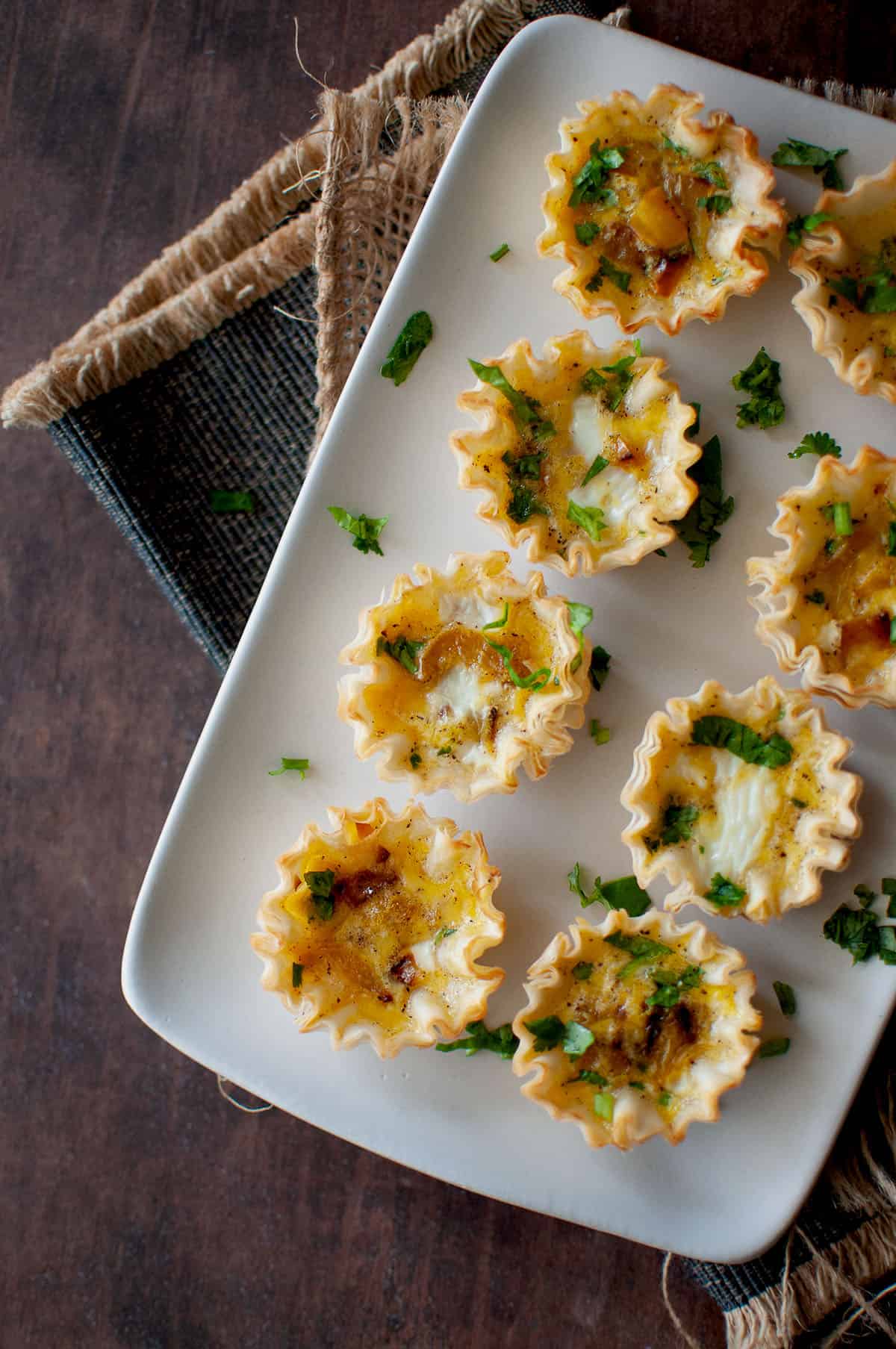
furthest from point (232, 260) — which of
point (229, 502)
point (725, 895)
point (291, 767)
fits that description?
point (725, 895)

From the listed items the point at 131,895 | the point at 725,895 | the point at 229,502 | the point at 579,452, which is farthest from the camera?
the point at 131,895

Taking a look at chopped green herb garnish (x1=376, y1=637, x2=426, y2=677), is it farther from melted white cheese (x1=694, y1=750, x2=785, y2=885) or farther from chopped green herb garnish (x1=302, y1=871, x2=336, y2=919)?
melted white cheese (x1=694, y1=750, x2=785, y2=885)

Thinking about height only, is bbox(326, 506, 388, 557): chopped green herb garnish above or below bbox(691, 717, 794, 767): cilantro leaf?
above

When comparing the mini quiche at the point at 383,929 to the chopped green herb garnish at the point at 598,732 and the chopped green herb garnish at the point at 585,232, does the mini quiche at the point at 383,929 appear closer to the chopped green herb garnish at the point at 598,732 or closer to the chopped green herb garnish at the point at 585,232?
the chopped green herb garnish at the point at 598,732

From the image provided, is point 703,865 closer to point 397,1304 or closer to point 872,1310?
point 872,1310

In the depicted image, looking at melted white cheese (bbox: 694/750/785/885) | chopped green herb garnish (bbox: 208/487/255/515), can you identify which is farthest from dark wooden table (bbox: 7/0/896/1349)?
melted white cheese (bbox: 694/750/785/885)

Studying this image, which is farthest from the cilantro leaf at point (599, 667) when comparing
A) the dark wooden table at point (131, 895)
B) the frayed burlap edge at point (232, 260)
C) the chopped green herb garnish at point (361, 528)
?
the frayed burlap edge at point (232, 260)

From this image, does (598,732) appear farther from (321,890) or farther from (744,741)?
(321,890)
